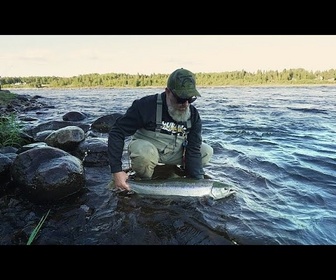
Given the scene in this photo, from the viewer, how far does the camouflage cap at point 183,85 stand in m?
3.88

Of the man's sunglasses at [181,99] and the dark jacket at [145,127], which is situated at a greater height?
the man's sunglasses at [181,99]

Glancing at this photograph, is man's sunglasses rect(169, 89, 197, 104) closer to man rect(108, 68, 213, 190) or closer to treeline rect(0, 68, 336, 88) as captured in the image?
man rect(108, 68, 213, 190)

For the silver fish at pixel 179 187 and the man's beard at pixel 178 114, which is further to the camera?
the man's beard at pixel 178 114

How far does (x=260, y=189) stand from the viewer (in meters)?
4.75

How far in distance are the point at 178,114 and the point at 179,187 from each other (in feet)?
3.24

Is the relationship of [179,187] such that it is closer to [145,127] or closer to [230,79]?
[145,127]

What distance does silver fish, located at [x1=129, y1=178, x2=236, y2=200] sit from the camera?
4059 mm

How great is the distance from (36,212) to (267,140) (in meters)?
6.13

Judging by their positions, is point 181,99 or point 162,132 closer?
point 181,99

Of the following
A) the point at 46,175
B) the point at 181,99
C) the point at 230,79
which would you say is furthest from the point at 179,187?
the point at 230,79

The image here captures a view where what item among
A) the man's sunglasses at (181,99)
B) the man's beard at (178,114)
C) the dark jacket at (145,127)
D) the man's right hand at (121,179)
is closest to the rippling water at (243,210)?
the man's right hand at (121,179)

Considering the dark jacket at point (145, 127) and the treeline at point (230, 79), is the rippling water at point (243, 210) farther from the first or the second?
the treeline at point (230, 79)

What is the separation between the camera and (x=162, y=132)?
4473 millimetres
